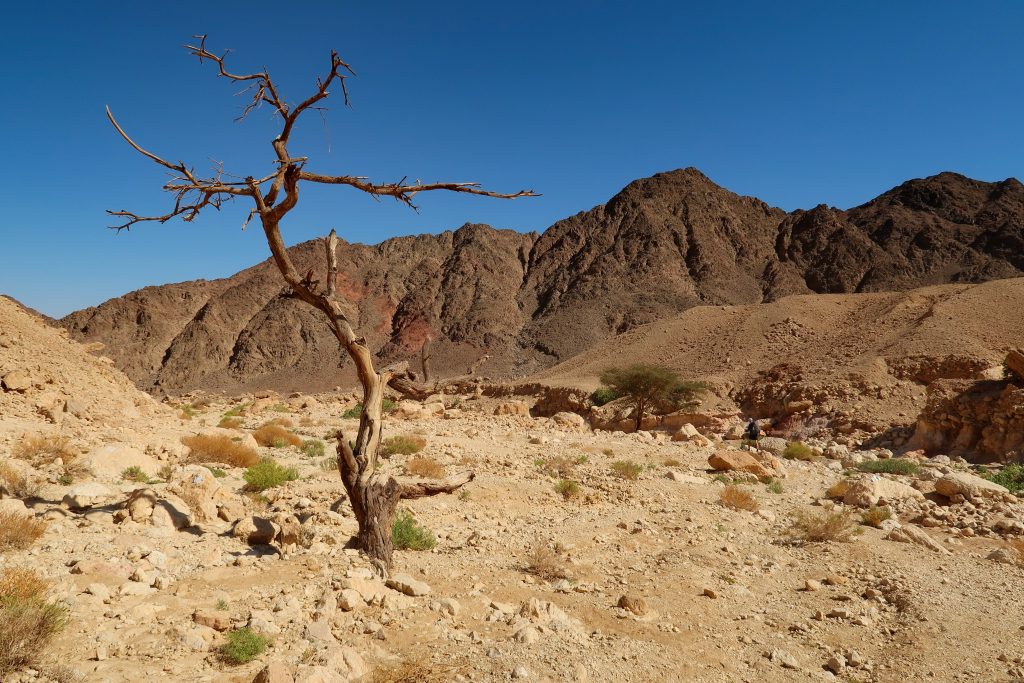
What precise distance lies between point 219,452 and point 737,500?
7.60m

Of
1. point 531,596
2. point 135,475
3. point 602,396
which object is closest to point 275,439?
point 135,475

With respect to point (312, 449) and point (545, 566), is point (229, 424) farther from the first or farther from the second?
point (545, 566)

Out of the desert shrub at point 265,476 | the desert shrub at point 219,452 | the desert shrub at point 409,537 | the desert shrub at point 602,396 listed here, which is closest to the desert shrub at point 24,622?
the desert shrub at point 409,537

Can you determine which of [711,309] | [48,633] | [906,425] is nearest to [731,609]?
[48,633]

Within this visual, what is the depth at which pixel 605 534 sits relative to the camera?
736cm

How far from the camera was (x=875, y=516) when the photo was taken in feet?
27.6

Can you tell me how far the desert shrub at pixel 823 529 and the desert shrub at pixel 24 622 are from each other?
24.6 feet

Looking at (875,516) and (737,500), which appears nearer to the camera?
(875,516)

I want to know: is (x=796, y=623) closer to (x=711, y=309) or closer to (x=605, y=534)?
(x=605, y=534)

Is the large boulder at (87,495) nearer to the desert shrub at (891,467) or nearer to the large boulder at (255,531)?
the large boulder at (255,531)

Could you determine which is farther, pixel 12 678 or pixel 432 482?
pixel 432 482

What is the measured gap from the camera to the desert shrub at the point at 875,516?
836cm

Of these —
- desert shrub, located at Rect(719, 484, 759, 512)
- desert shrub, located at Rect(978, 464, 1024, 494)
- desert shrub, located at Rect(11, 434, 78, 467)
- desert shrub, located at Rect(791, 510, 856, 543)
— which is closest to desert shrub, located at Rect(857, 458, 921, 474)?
desert shrub, located at Rect(978, 464, 1024, 494)

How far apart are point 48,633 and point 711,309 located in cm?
4758
